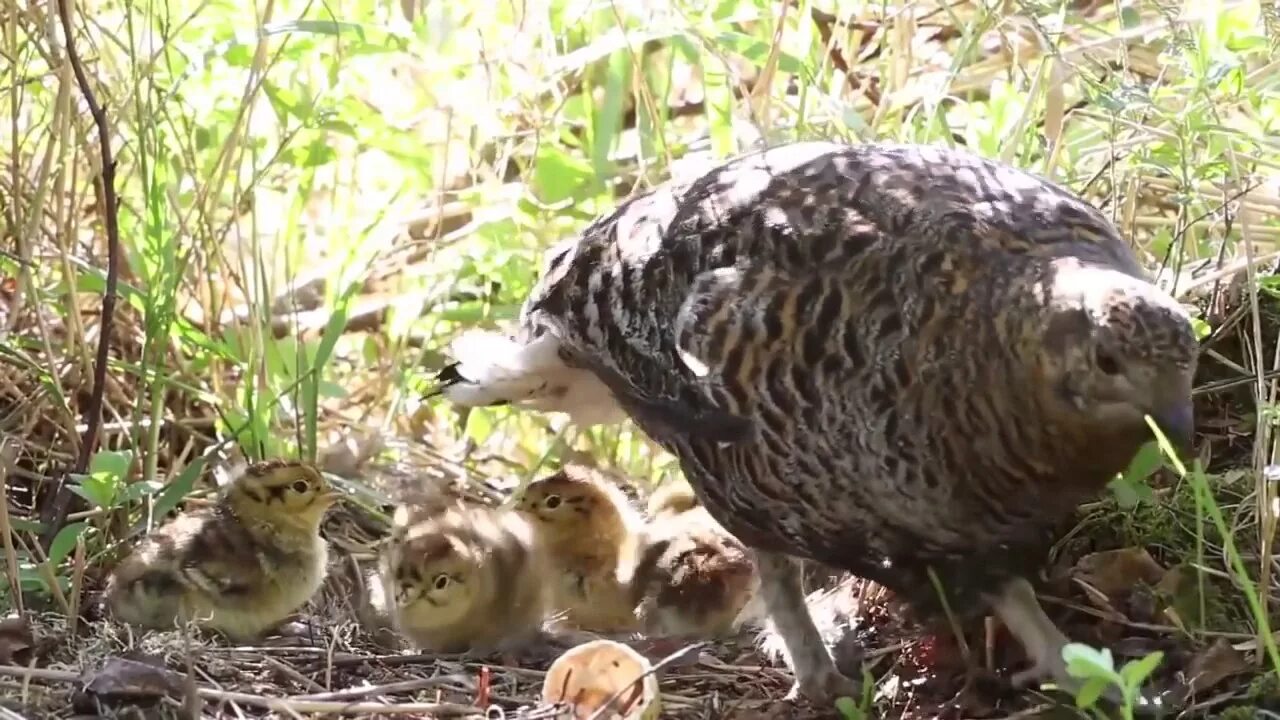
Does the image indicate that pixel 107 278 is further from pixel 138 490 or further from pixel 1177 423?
pixel 1177 423

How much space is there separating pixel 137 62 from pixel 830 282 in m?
1.46

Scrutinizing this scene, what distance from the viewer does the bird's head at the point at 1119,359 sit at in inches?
79.4

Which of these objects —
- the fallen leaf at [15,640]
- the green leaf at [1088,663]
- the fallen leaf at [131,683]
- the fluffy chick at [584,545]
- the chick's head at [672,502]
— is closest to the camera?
the green leaf at [1088,663]

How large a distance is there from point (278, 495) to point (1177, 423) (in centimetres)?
158

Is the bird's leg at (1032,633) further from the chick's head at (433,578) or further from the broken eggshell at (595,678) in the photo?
the chick's head at (433,578)

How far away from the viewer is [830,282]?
2365mm

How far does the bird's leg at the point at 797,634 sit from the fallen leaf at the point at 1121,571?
0.44 m

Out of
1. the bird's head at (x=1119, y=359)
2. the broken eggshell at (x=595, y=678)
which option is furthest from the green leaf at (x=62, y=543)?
the bird's head at (x=1119, y=359)

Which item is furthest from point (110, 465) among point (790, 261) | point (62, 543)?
point (790, 261)

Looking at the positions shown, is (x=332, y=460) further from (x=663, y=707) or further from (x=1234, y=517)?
(x=1234, y=517)

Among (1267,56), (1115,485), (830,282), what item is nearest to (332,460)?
(830,282)

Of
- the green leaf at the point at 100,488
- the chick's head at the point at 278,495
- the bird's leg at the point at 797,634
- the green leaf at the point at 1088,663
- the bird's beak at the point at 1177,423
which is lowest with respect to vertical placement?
the bird's leg at the point at 797,634

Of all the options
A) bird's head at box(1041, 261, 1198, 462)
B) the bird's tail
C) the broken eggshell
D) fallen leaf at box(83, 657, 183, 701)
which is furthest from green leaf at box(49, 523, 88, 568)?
bird's head at box(1041, 261, 1198, 462)

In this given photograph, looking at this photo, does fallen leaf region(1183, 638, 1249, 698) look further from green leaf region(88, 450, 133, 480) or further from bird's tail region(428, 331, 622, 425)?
green leaf region(88, 450, 133, 480)
